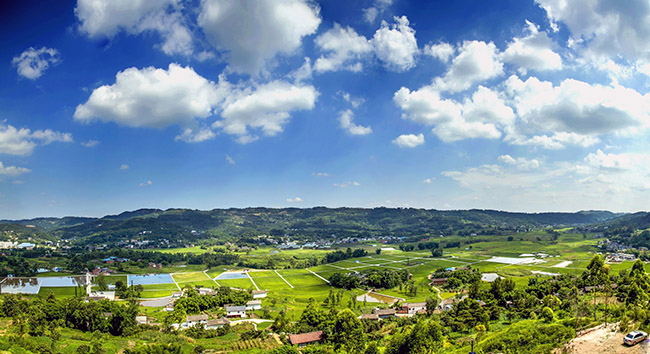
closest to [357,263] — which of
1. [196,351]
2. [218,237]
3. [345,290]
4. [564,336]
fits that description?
[345,290]

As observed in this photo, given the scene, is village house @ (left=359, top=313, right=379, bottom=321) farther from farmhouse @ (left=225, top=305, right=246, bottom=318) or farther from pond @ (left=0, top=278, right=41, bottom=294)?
pond @ (left=0, top=278, right=41, bottom=294)

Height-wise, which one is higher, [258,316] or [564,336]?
[564,336]

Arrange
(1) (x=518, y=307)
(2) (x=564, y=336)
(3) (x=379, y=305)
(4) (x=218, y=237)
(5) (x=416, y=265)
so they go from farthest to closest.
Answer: (4) (x=218, y=237)
(5) (x=416, y=265)
(3) (x=379, y=305)
(1) (x=518, y=307)
(2) (x=564, y=336)

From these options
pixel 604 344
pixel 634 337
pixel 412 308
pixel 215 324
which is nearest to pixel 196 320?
pixel 215 324

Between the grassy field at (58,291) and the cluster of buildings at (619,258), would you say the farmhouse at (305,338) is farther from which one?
the cluster of buildings at (619,258)

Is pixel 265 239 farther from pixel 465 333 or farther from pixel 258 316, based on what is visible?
pixel 465 333

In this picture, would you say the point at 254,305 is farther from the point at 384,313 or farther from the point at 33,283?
the point at 33,283
